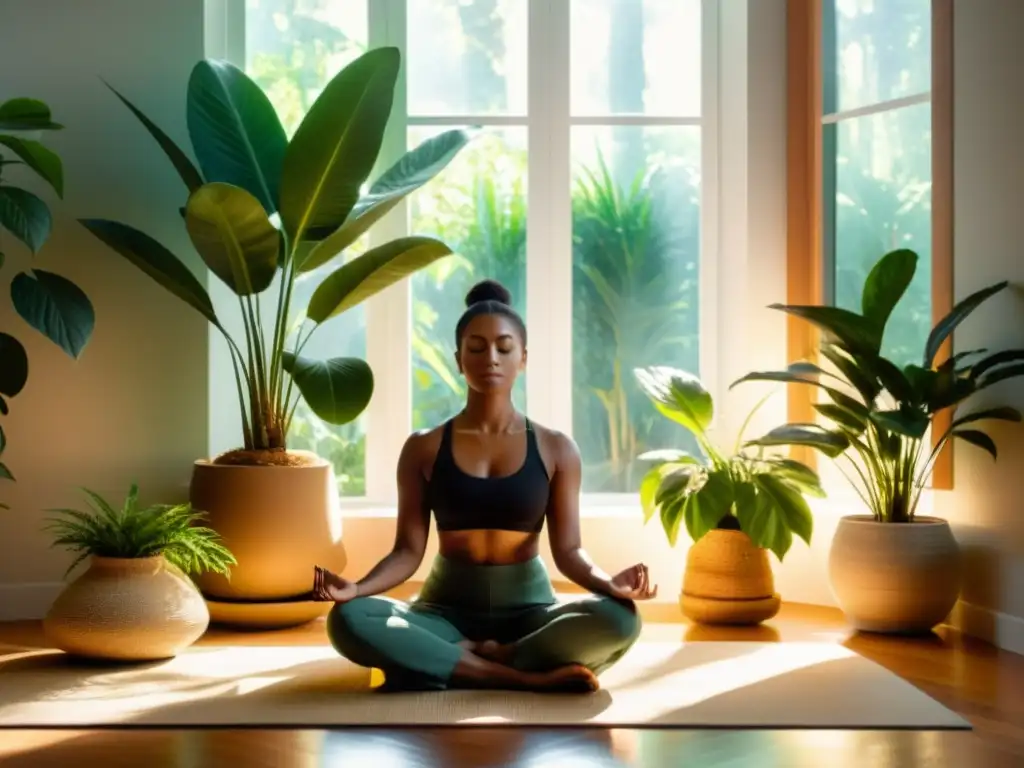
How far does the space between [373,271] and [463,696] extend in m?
1.39

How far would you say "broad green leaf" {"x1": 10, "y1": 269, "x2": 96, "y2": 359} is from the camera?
10.7 feet

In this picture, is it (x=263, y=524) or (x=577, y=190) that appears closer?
(x=263, y=524)

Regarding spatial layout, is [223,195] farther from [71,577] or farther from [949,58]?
[949,58]

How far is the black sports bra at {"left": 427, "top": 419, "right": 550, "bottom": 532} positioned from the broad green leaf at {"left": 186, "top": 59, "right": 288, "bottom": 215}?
118cm

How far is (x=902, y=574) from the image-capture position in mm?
3346

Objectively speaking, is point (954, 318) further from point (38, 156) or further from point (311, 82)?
point (38, 156)

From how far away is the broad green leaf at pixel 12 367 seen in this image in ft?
11.0

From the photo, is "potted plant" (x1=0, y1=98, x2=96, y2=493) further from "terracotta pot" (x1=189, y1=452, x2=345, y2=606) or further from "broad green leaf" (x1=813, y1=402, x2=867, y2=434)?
"broad green leaf" (x1=813, y1=402, x2=867, y2=434)

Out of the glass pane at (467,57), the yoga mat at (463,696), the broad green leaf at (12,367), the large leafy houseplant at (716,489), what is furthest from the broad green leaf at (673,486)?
the broad green leaf at (12,367)

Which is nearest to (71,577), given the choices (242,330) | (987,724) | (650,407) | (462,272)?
(242,330)

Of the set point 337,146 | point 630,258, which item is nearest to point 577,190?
point 630,258

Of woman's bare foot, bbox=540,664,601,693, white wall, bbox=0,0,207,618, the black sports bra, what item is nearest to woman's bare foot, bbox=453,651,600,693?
woman's bare foot, bbox=540,664,601,693

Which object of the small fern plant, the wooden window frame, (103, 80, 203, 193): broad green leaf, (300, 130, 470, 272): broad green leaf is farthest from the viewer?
the wooden window frame

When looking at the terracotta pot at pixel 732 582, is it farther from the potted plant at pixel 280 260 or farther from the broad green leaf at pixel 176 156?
the broad green leaf at pixel 176 156
